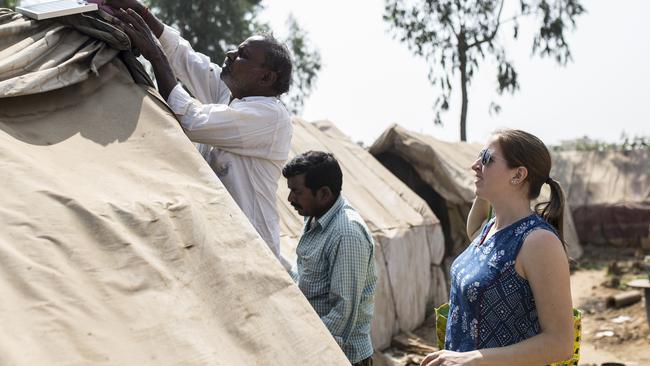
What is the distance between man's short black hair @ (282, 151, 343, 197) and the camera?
9.12ft

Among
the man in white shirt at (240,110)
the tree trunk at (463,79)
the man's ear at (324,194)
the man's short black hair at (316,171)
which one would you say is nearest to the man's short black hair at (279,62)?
the man in white shirt at (240,110)

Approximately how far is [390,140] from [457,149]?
2084 millimetres

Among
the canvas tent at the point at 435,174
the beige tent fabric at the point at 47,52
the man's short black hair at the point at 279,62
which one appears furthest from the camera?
the canvas tent at the point at 435,174

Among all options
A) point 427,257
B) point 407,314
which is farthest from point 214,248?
point 427,257

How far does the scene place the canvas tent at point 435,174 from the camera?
916cm

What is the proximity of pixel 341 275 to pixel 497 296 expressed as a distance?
0.74 m

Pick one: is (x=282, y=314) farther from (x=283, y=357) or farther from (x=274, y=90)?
(x=274, y=90)

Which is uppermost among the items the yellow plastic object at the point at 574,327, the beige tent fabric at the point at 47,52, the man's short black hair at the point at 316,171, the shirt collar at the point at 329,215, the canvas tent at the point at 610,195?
the beige tent fabric at the point at 47,52

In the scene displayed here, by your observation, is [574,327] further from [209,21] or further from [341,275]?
[209,21]

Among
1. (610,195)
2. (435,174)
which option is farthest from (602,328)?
(610,195)

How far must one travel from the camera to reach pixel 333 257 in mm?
2699

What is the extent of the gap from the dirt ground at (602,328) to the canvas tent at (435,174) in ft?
3.72

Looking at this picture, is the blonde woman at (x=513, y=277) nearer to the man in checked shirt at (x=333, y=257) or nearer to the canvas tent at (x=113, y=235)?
the man in checked shirt at (x=333, y=257)

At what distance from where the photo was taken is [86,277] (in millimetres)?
1528
